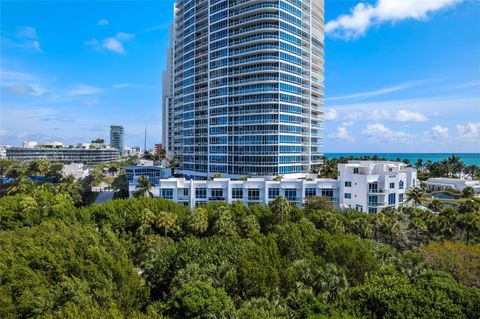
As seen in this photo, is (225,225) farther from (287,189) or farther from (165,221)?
(287,189)

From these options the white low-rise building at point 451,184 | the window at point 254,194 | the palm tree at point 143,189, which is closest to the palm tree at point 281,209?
the window at point 254,194

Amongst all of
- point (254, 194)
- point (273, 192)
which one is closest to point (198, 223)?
point (254, 194)

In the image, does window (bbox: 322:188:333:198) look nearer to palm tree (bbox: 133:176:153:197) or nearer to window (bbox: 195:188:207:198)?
window (bbox: 195:188:207:198)

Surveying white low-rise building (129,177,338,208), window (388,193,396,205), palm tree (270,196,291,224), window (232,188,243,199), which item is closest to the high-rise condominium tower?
white low-rise building (129,177,338,208)

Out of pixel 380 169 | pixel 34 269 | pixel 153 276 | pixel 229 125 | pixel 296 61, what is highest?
pixel 296 61

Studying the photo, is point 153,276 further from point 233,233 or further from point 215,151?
point 215,151

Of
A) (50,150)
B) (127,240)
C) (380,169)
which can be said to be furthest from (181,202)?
(50,150)
